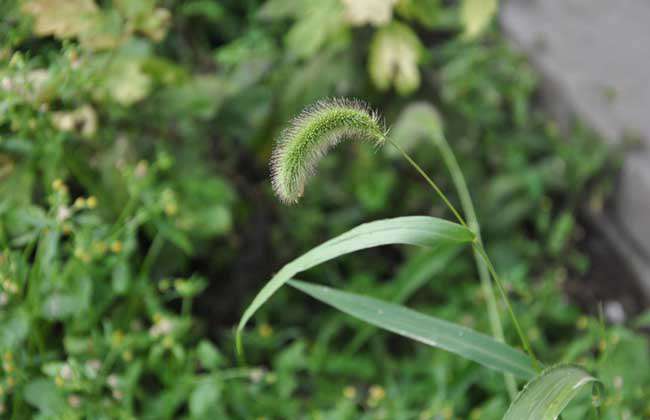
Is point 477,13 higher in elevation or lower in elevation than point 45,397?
higher

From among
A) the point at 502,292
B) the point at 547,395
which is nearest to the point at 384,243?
the point at 502,292

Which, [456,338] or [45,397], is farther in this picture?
[45,397]

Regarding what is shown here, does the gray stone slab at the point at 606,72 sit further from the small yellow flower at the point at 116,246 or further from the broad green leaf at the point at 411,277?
the small yellow flower at the point at 116,246

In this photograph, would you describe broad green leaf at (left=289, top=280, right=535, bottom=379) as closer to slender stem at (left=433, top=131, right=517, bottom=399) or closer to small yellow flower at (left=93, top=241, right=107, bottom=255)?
slender stem at (left=433, top=131, right=517, bottom=399)

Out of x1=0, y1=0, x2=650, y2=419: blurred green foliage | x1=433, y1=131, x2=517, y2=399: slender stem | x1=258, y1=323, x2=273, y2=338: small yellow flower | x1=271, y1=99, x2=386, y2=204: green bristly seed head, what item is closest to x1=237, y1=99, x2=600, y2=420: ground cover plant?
x1=271, y1=99, x2=386, y2=204: green bristly seed head

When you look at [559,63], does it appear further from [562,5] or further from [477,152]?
[477,152]

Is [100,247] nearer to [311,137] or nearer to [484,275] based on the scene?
[311,137]
